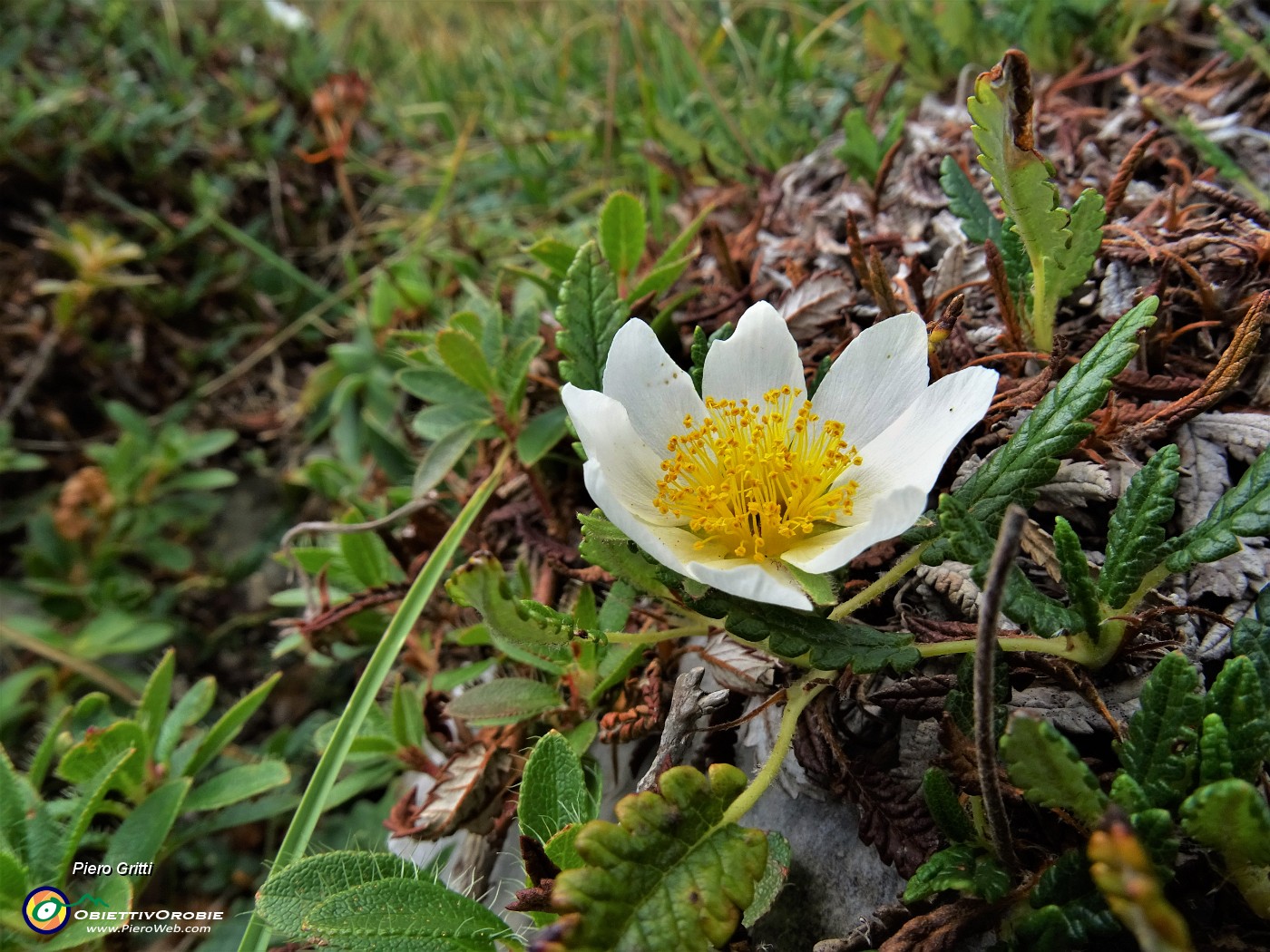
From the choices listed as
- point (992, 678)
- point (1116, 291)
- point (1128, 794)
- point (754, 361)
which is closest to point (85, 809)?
point (754, 361)

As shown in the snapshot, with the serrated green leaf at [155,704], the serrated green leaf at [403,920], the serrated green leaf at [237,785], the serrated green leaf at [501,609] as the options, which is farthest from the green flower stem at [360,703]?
the serrated green leaf at [155,704]

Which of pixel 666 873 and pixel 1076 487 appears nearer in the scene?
pixel 666 873

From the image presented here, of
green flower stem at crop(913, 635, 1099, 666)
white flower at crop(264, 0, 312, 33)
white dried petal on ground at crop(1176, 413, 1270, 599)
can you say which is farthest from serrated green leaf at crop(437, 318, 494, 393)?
white flower at crop(264, 0, 312, 33)

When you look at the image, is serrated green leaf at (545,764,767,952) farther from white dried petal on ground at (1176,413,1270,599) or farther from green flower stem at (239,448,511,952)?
white dried petal on ground at (1176,413,1270,599)

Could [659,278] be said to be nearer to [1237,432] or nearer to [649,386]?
[649,386]

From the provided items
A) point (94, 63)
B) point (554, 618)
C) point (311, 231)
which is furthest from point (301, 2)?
point (554, 618)

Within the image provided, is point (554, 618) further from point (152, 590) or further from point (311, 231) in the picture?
point (311, 231)
